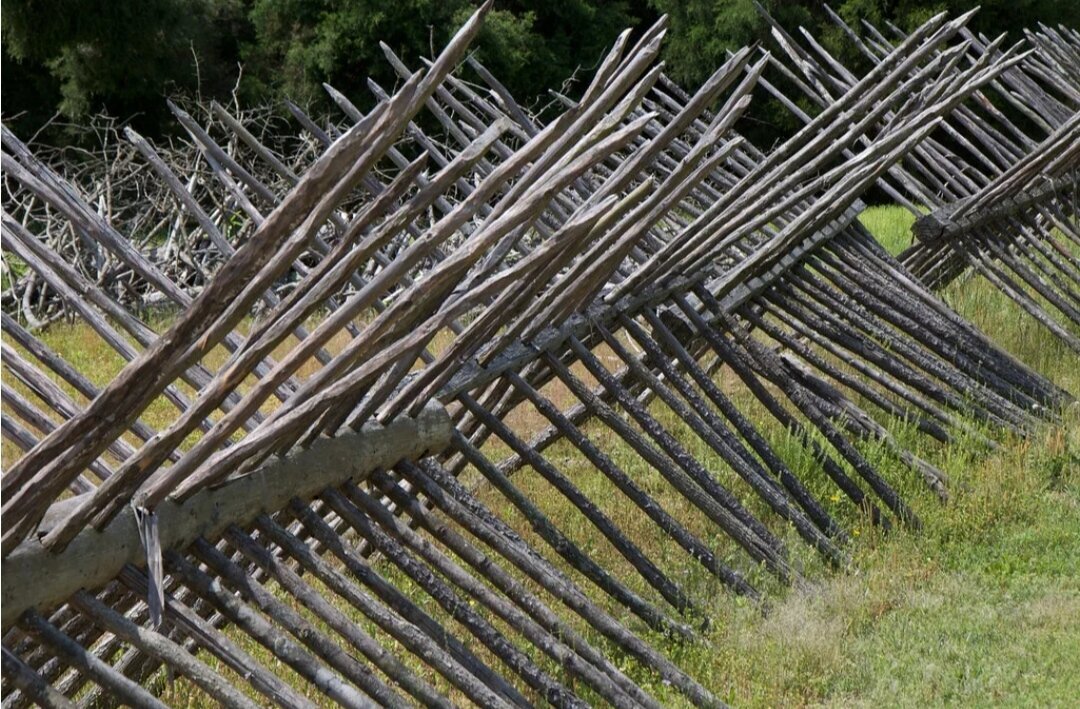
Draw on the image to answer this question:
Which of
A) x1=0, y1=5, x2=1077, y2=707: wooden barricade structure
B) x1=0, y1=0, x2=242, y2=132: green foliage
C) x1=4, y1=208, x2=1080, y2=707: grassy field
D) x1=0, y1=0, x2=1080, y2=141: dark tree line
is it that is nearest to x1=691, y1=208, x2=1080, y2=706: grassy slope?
x1=4, y1=208, x2=1080, y2=707: grassy field

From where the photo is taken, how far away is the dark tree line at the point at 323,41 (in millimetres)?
13461

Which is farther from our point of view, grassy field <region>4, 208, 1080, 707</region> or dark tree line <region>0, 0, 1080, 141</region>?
dark tree line <region>0, 0, 1080, 141</region>

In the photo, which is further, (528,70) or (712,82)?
(528,70)

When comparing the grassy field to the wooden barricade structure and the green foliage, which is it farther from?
the green foliage

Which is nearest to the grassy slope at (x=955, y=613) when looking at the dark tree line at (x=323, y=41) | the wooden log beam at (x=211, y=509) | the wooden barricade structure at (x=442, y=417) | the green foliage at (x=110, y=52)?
the wooden barricade structure at (x=442, y=417)

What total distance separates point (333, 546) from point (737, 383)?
12.9 feet

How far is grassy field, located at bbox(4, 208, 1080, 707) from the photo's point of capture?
3018mm

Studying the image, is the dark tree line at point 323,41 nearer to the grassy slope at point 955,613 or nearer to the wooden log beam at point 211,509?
the grassy slope at point 955,613

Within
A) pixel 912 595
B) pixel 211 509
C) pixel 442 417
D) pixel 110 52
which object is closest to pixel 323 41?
pixel 110 52

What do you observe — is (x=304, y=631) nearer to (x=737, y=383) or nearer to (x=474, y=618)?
(x=474, y=618)

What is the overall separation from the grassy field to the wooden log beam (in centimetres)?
65

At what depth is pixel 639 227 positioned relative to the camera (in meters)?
3.07

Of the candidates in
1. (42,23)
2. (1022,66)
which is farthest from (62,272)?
(42,23)

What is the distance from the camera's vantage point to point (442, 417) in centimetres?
282
